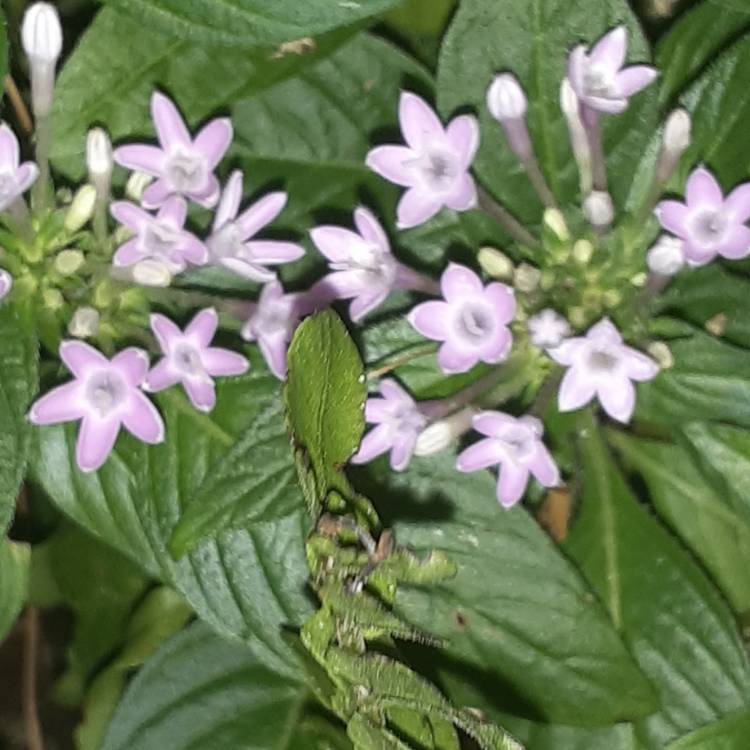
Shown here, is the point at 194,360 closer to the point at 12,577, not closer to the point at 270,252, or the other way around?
the point at 270,252

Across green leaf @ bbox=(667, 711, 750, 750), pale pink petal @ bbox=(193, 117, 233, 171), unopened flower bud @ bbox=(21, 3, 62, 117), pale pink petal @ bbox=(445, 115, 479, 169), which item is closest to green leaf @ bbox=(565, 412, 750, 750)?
green leaf @ bbox=(667, 711, 750, 750)

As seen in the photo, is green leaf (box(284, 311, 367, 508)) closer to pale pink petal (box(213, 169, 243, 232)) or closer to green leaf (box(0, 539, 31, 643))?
pale pink petal (box(213, 169, 243, 232))

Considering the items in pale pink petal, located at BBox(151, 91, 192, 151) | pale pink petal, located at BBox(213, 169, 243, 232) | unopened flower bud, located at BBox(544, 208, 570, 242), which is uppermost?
pale pink petal, located at BBox(151, 91, 192, 151)

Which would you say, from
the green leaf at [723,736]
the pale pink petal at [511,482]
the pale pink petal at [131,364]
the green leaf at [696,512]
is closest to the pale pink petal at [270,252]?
the pale pink petal at [131,364]

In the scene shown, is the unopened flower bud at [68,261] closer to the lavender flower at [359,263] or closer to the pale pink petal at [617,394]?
the lavender flower at [359,263]

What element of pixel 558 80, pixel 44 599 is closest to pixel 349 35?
pixel 558 80

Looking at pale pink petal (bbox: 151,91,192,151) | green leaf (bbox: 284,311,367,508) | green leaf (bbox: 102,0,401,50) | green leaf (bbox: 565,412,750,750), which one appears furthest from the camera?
green leaf (bbox: 565,412,750,750)

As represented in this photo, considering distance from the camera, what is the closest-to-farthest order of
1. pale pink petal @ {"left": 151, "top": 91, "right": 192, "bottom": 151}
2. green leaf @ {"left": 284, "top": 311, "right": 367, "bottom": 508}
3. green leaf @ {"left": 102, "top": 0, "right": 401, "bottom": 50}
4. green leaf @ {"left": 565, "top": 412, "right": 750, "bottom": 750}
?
green leaf @ {"left": 284, "top": 311, "right": 367, "bottom": 508}, green leaf @ {"left": 102, "top": 0, "right": 401, "bottom": 50}, pale pink petal @ {"left": 151, "top": 91, "right": 192, "bottom": 151}, green leaf @ {"left": 565, "top": 412, "right": 750, "bottom": 750}

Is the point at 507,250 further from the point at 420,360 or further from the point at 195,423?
the point at 195,423
